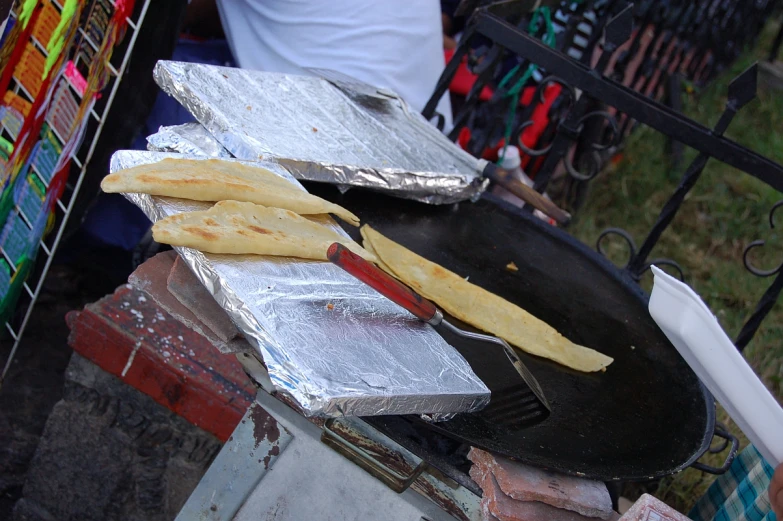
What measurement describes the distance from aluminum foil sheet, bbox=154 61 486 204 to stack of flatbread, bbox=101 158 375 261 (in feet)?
0.55

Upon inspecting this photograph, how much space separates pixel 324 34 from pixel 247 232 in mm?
1383

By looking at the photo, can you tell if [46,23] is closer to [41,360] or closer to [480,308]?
[41,360]

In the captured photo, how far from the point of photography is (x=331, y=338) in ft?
3.77

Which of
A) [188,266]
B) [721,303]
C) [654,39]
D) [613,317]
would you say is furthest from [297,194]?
[654,39]

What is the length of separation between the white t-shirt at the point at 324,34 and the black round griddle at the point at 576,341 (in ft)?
2.40

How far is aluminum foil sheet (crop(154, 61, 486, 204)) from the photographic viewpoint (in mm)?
1603

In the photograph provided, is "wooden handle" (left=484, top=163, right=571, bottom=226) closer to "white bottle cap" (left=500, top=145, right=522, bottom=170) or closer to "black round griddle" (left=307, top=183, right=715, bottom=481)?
"black round griddle" (left=307, top=183, right=715, bottom=481)

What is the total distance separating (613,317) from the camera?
1.83 meters

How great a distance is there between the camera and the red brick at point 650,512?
121cm

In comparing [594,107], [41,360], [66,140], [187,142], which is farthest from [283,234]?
[594,107]

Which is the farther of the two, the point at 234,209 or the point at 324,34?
the point at 324,34

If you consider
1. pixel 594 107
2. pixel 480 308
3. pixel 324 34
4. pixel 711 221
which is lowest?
pixel 480 308

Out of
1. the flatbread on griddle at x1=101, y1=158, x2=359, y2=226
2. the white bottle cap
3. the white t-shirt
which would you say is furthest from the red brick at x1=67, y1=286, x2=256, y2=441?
the white bottle cap

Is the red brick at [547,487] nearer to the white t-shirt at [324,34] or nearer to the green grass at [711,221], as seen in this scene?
the white t-shirt at [324,34]
